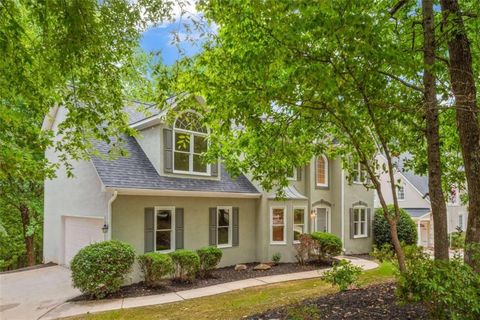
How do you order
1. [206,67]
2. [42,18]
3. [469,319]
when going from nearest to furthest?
[469,319] < [42,18] < [206,67]

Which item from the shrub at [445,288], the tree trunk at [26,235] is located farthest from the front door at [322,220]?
the tree trunk at [26,235]

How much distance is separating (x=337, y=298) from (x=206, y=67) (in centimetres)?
468

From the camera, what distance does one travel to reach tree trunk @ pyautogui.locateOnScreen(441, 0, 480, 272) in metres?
5.35

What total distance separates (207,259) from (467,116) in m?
9.32

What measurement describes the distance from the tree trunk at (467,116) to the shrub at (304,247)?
10.0 metres

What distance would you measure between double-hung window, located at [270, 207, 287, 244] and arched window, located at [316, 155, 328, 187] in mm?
3431

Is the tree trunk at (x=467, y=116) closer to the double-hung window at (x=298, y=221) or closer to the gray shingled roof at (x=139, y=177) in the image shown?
the gray shingled roof at (x=139, y=177)

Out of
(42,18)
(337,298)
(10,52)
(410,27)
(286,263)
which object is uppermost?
(410,27)

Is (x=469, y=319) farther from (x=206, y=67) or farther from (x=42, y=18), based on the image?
(x=42, y=18)

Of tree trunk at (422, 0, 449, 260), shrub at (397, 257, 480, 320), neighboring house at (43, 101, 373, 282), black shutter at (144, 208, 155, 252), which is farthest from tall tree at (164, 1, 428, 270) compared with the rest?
black shutter at (144, 208, 155, 252)

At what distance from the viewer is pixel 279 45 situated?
4.71 m

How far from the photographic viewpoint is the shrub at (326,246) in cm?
1532

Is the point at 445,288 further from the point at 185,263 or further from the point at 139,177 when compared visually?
the point at 139,177

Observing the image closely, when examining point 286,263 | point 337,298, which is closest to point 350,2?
point 337,298
